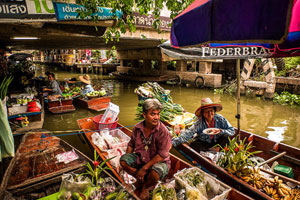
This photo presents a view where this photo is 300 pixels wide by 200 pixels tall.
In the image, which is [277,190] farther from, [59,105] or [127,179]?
[59,105]

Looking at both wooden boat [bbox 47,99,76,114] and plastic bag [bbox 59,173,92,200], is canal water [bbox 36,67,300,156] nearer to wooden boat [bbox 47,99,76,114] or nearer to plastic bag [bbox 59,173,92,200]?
wooden boat [bbox 47,99,76,114]

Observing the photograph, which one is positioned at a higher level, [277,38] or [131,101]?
[277,38]

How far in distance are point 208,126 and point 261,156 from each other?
55.7 inches

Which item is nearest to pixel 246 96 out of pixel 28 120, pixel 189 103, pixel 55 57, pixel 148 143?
pixel 189 103

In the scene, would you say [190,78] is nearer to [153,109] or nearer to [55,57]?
[153,109]

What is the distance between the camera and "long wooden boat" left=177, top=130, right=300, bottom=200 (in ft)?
8.70

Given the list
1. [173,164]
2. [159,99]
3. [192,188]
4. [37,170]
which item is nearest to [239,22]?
[192,188]

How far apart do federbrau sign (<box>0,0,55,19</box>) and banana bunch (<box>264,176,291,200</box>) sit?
6.01m

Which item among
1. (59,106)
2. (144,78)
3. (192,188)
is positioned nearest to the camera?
(192,188)

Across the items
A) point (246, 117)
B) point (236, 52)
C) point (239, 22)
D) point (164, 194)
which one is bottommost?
point (246, 117)

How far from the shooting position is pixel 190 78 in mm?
14102

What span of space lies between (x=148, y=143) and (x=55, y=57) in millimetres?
47305

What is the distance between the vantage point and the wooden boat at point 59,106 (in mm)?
7976

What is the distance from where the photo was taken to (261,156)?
153 inches
